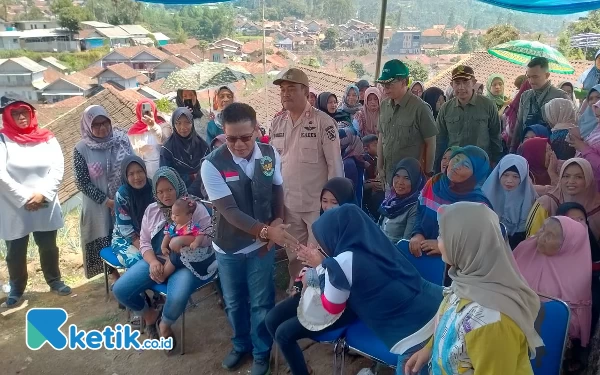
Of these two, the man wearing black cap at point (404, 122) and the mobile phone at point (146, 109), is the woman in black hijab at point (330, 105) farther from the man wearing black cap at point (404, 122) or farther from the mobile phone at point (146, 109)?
the mobile phone at point (146, 109)

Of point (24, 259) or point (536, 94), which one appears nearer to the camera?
point (24, 259)

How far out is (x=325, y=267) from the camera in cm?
214

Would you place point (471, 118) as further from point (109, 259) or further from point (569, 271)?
point (109, 259)

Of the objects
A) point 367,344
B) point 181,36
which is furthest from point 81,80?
point 367,344

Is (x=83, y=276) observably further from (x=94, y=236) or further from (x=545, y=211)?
(x=545, y=211)

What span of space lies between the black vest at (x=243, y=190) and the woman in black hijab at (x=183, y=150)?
1.30 m

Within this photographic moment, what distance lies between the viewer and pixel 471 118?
4.21 m

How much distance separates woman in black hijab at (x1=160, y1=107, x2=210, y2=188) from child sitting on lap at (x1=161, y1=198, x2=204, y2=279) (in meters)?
0.80

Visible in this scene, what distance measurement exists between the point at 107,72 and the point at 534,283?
139 feet

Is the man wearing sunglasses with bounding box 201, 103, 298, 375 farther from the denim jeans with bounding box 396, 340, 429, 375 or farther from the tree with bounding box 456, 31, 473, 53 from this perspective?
the tree with bounding box 456, 31, 473, 53

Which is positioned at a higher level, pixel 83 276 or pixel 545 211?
pixel 545 211

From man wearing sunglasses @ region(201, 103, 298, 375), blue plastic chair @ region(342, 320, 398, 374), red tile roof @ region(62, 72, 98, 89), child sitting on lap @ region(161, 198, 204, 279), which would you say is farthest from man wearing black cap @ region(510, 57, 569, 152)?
red tile roof @ region(62, 72, 98, 89)

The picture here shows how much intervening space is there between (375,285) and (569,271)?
1.25m

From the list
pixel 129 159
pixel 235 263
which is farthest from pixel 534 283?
pixel 129 159
